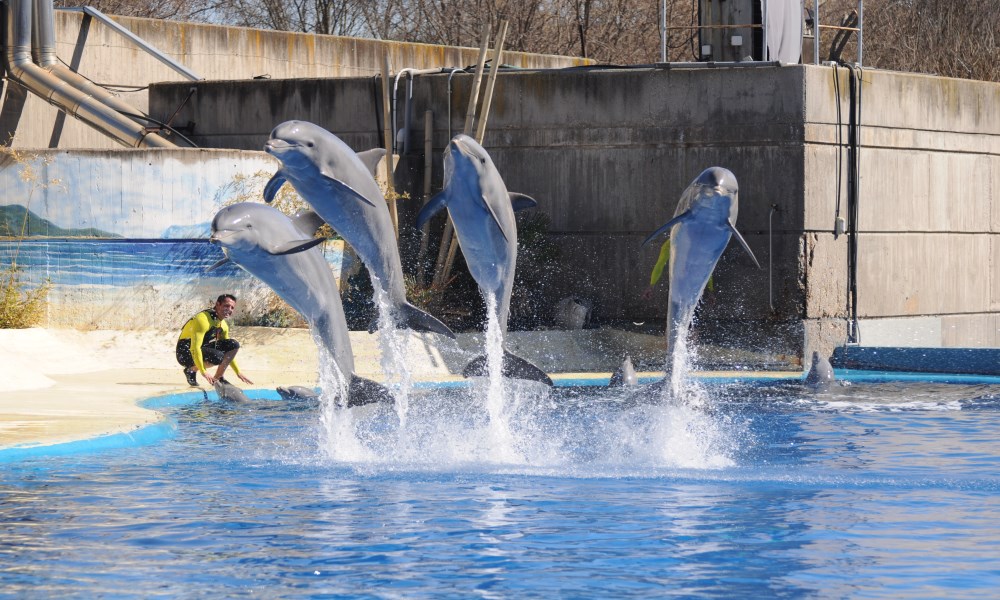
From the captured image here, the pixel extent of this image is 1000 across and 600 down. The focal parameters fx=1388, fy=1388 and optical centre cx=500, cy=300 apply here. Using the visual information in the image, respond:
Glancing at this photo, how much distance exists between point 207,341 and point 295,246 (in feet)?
18.0

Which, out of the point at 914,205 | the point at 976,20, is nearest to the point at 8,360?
the point at 914,205

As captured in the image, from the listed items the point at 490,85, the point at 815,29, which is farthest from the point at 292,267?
the point at 815,29

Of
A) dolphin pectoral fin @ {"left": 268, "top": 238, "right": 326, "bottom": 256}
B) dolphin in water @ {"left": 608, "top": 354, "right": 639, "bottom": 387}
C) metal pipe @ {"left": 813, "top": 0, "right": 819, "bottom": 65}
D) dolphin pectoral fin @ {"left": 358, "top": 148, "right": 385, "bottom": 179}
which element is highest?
metal pipe @ {"left": 813, "top": 0, "right": 819, "bottom": 65}

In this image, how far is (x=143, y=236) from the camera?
629 inches

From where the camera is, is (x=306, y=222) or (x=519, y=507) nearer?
(x=519, y=507)

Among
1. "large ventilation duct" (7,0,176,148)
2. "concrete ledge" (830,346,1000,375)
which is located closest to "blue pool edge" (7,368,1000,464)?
"concrete ledge" (830,346,1000,375)

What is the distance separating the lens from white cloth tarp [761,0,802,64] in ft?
57.4

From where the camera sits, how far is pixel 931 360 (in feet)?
51.3

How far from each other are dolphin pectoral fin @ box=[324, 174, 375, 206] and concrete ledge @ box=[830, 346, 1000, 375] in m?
9.10

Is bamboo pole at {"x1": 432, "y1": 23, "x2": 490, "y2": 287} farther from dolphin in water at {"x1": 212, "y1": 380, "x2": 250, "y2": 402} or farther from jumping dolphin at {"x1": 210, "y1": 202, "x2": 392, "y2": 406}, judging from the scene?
jumping dolphin at {"x1": 210, "y1": 202, "x2": 392, "y2": 406}

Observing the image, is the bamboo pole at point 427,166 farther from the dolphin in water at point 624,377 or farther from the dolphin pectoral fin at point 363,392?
the dolphin pectoral fin at point 363,392

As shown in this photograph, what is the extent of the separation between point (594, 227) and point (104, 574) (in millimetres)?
11760

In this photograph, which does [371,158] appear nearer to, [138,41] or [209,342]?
[209,342]

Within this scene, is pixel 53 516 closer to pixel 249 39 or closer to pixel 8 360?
pixel 8 360
